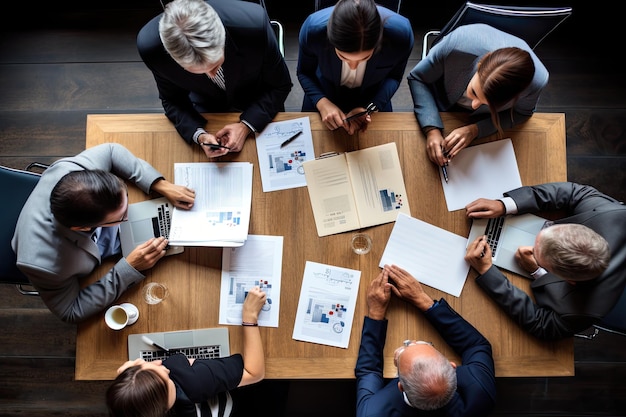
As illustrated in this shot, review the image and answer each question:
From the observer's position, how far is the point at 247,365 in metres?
1.65

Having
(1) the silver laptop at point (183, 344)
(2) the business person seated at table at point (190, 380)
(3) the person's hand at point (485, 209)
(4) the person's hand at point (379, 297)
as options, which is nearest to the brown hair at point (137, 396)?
(2) the business person seated at table at point (190, 380)

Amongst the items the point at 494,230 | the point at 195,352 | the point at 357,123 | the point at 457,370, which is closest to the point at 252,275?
the point at 195,352

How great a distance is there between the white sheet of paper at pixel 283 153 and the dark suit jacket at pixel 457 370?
609 mm

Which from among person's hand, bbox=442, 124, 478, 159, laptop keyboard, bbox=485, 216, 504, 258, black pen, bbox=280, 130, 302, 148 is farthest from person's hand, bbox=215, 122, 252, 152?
laptop keyboard, bbox=485, 216, 504, 258

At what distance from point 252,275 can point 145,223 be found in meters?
0.46

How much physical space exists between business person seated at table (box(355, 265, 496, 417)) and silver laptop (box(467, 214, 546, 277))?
0.29 m

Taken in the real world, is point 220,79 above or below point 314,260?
above

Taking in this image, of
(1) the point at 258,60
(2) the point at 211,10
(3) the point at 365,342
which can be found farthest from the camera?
(1) the point at 258,60

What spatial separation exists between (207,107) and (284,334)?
106 cm

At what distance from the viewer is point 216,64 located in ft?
5.09

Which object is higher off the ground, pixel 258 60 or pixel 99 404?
pixel 258 60

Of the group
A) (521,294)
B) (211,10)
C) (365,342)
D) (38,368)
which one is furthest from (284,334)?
(38,368)

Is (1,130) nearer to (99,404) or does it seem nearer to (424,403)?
(99,404)

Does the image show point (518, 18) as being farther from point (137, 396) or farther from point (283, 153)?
point (137, 396)
